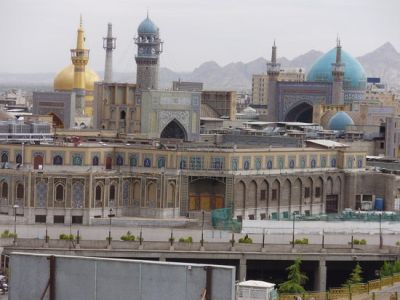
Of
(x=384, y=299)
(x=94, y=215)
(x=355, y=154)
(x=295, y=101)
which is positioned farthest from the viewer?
(x=295, y=101)

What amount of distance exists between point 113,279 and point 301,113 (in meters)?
70.2

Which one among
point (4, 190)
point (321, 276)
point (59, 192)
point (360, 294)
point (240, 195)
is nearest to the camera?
point (360, 294)

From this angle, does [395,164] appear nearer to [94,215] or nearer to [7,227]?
[94,215]

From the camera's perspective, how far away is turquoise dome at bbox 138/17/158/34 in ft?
267

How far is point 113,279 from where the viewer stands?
91.5 ft

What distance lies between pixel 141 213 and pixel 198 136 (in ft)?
48.5

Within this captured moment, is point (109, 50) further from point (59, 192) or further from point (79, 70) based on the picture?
point (59, 192)

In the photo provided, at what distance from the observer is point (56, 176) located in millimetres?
59125

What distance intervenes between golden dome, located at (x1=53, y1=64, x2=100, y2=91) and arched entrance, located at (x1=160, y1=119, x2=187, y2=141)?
24.0 m

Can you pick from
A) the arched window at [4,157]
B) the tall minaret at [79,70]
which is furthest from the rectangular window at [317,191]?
the tall minaret at [79,70]

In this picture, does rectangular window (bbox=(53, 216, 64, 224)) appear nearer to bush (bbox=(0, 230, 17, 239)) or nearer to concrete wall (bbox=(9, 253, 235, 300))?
bush (bbox=(0, 230, 17, 239))

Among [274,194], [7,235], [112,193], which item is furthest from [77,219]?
[274,194]

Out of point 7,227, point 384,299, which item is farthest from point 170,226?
point 384,299

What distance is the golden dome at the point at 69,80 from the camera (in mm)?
98062
